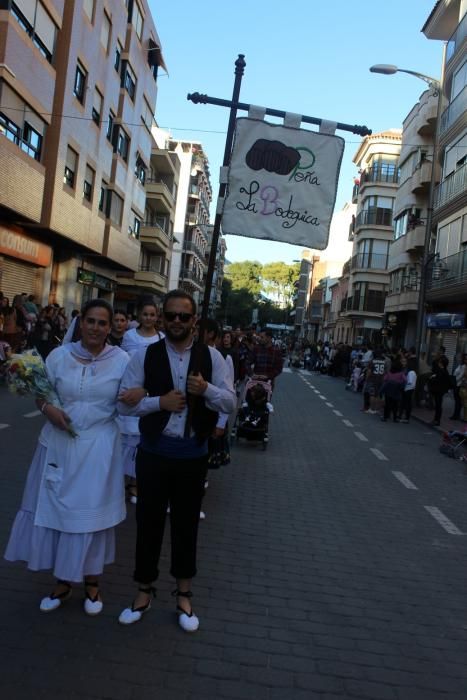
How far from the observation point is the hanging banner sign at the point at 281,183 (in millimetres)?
4820

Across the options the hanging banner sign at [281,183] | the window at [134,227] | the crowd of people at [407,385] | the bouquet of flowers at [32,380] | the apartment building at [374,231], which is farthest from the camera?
the apartment building at [374,231]

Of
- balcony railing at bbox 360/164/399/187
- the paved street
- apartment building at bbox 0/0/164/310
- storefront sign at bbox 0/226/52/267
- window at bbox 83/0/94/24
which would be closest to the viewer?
the paved street

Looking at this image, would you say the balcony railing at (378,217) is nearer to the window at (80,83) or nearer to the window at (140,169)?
the window at (140,169)

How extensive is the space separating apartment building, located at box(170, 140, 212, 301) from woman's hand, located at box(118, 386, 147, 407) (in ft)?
214

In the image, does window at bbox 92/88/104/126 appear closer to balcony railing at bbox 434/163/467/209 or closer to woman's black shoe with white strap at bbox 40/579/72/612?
balcony railing at bbox 434/163/467/209

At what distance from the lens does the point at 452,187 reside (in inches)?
1118

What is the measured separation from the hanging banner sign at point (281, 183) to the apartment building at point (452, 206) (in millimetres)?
21338

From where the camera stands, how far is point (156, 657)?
341 cm

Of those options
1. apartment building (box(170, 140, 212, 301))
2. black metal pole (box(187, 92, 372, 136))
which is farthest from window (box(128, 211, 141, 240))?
apartment building (box(170, 140, 212, 301))

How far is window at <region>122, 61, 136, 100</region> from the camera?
3077 cm

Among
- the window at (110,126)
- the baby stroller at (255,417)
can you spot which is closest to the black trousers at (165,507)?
the baby stroller at (255,417)

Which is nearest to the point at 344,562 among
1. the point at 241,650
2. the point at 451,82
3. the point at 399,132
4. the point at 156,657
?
the point at 241,650

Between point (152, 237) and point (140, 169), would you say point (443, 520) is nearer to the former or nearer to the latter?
point (140, 169)

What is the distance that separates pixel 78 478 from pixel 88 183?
81.0 feet
